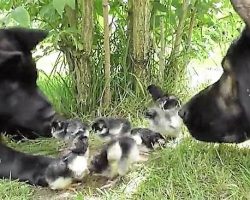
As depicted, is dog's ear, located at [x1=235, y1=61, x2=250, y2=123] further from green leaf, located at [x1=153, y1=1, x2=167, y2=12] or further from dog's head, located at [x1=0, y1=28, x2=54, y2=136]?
green leaf, located at [x1=153, y1=1, x2=167, y2=12]

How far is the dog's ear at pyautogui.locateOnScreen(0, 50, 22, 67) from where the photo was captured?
126 inches

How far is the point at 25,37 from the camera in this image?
338 cm

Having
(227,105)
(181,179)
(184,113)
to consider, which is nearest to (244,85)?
(227,105)

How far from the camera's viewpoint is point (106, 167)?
304 centimetres

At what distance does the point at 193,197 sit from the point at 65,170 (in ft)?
1.84

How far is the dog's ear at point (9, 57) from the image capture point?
3199mm

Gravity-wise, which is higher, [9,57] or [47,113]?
[9,57]

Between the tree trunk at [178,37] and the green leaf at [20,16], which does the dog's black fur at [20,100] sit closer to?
the green leaf at [20,16]

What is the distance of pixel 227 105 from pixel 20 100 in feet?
3.41

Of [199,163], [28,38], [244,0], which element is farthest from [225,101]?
[28,38]

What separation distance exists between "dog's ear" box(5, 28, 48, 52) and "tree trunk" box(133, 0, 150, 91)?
80cm

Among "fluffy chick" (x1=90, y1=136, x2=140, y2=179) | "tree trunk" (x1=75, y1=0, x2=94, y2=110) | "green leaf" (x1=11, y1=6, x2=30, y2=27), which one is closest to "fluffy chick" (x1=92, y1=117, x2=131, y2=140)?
"fluffy chick" (x1=90, y1=136, x2=140, y2=179)

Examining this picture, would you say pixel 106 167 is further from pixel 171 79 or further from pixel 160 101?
pixel 171 79

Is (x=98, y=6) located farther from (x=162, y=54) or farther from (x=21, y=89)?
(x=21, y=89)
